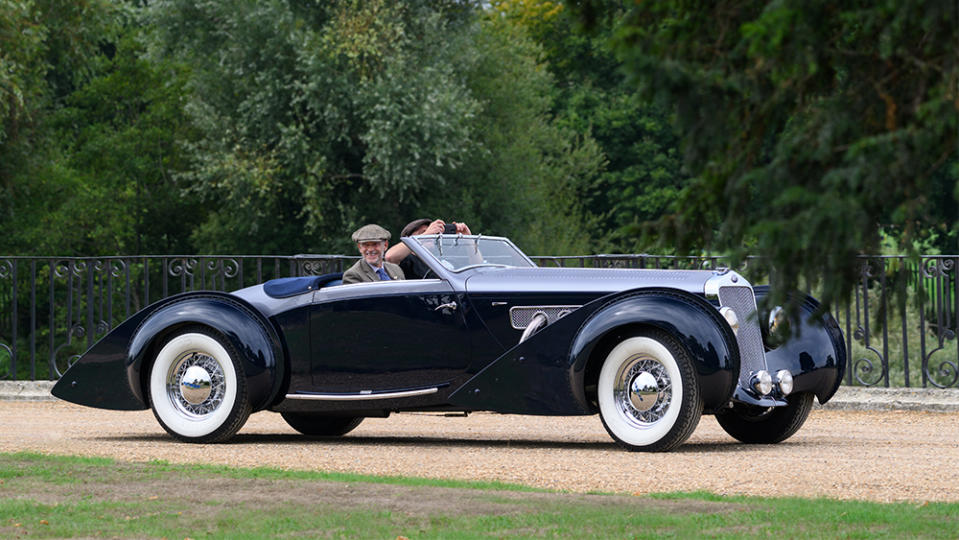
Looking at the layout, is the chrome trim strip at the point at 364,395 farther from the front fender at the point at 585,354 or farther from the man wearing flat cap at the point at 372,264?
the man wearing flat cap at the point at 372,264

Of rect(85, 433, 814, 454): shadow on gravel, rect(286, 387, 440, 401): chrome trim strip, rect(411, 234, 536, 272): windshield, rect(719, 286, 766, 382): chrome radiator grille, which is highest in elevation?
rect(411, 234, 536, 272): windshield

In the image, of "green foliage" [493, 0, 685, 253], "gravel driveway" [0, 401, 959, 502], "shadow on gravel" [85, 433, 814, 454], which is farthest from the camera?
"green foliage" [493, 0, 685, 253]

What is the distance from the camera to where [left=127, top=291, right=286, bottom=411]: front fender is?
11148mm

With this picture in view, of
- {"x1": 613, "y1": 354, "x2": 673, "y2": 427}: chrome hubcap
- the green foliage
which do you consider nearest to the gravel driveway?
{"x1": 613, "y1": 354, "x2": 673, "y2": 427}: chrome hubcap

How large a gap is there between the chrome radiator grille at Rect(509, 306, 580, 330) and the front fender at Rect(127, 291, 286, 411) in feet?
5.97

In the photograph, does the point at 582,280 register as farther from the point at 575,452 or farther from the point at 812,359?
the point at 812,359

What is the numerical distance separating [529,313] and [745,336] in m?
1.57

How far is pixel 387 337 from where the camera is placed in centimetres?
1109

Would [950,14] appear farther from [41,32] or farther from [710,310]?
[41,32]

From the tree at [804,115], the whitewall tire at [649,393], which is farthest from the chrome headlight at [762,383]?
the tree at [804,115]

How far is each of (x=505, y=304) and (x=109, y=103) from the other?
36885 mm

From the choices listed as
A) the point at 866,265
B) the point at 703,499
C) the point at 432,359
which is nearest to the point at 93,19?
the point at 866,265

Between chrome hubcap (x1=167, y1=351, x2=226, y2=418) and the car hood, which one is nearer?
the car hood

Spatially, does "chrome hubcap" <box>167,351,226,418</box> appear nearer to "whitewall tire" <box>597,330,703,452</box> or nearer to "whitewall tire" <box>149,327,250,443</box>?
"whitewall tire" <box>149,327,250,443</box>
